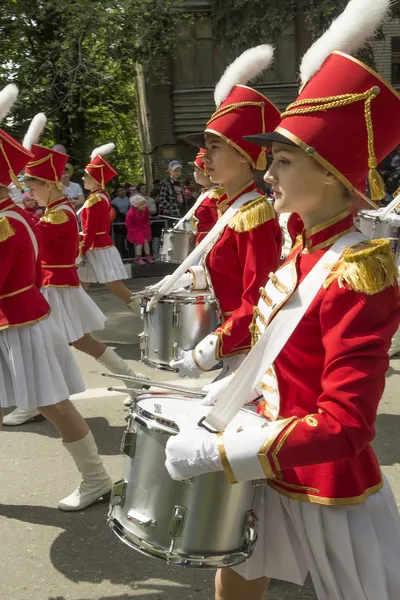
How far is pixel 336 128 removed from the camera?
1919 millimetres

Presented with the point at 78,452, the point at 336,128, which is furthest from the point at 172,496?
the point at 78,452

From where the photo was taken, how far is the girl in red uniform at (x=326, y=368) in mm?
1789

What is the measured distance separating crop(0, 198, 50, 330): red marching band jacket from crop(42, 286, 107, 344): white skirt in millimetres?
1614

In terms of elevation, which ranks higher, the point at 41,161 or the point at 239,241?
the point at 41,161

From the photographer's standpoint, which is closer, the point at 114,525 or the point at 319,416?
the point at 319,416

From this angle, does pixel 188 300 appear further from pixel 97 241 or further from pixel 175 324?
pixel 97 241

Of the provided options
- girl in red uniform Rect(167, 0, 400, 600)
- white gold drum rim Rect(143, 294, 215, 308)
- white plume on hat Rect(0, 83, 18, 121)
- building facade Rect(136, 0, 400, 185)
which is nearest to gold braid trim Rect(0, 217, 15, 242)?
white plume on hat Rect(0, 83, 18, 121)

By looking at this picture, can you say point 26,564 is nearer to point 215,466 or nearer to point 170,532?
point 170,532

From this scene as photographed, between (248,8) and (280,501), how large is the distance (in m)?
13.7

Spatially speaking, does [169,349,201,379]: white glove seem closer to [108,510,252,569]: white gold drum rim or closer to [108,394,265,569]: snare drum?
[108,394,265,569]: snare drum

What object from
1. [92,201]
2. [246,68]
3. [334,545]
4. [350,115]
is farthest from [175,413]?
[92,201]

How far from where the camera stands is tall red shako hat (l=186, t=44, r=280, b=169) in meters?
3.43

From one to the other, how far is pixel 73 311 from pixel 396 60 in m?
19.4

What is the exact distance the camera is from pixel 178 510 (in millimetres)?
2104
